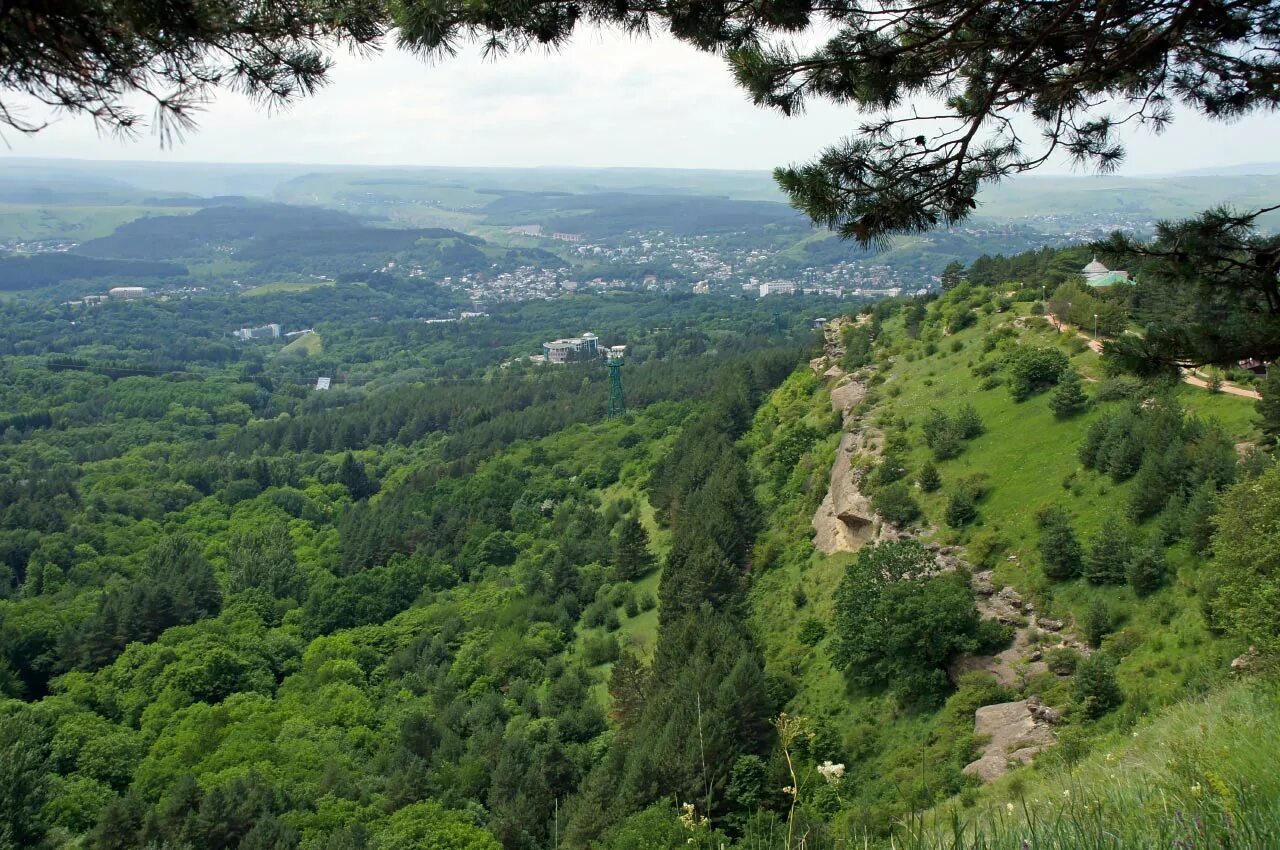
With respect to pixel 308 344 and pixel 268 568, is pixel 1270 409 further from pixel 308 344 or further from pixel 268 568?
pixel 308 344

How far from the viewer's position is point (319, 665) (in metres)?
32.8

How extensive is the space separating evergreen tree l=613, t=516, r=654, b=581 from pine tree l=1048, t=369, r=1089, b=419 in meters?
15.8

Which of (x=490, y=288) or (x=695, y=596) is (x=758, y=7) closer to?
(x=695, y=596)

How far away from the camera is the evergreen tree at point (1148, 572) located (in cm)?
1658

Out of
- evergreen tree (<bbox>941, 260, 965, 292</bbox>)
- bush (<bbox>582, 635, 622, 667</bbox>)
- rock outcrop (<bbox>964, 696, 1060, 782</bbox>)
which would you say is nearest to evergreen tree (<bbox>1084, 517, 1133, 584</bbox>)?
rock outcrop (<bbox>964, 696, 1060, 782</bbox>)

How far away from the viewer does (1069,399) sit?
79.1 feet

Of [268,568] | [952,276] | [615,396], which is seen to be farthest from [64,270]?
[952,276]

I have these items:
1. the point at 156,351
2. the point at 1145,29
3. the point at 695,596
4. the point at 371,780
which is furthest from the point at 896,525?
the point at 156,351

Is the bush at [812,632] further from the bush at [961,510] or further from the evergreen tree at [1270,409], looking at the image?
the evergreen tree at [1270,409]

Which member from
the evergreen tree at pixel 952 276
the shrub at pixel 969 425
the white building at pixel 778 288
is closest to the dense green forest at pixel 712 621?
the shrub at pixel 969 425

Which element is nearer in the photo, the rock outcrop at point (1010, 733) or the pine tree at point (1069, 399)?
the rock outcrop at point (1010, 733)

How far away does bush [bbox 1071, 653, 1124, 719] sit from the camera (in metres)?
14.2

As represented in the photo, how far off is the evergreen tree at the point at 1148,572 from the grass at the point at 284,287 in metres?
162

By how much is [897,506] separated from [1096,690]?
997cm
